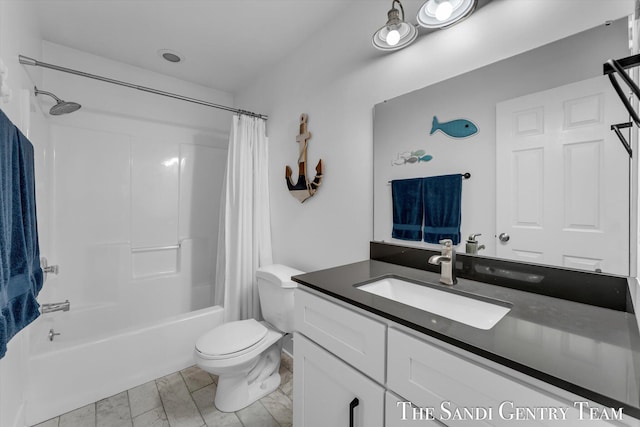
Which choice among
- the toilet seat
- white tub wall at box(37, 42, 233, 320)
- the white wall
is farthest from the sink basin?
white tub wall at box(37, 42, 233, 320)

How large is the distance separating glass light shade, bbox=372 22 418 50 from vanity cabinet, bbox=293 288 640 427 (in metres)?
1.21

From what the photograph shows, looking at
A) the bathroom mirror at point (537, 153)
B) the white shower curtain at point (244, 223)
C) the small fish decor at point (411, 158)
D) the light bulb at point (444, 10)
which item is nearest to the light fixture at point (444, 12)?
the light bulb at point (444, 10)

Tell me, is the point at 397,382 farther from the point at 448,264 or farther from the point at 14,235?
the point at 14,235

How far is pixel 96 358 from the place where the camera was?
1.65 meters

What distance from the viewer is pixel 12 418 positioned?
1246 millimetres

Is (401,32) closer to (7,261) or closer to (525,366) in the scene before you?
(525,366)

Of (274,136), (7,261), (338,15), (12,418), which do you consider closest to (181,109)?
(274,136)

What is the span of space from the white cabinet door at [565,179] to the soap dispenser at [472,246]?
8cm

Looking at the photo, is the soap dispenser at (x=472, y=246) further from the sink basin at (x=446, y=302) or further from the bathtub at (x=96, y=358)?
the bathtub at (x=96, y=358)

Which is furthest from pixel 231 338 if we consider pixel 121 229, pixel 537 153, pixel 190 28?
pixel 190 28

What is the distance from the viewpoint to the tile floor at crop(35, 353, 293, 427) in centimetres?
149

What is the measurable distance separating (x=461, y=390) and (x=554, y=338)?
10.2 inches

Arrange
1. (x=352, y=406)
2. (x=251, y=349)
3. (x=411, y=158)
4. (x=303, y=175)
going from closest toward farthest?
(x=352, y=406) < (x=411, y=158) < (x=251, y=349) < (x=303, y=175)

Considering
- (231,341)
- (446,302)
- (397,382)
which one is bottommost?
(231,341)
